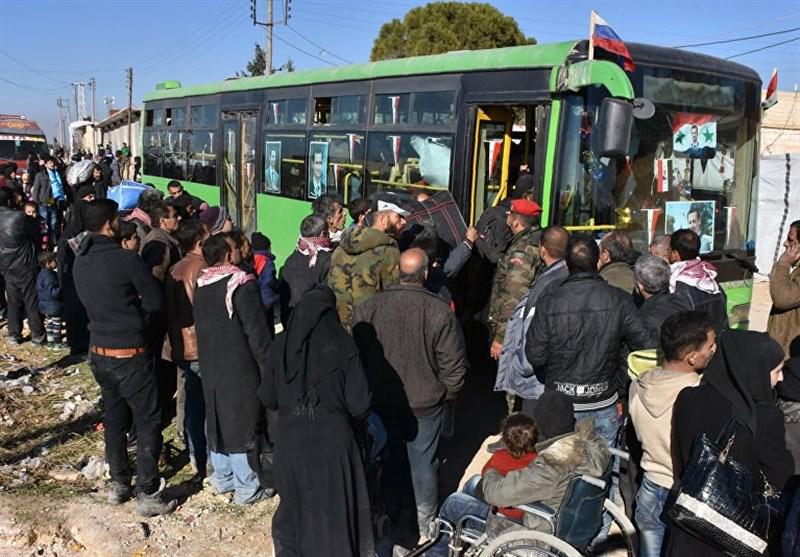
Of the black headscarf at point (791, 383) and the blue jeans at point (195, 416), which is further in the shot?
the blue jeans at point (195, 416)

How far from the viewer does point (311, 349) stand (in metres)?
3.64

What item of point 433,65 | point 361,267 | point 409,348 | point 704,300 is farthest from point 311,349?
point 433,65

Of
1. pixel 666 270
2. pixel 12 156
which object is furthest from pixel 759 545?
pixel 12 156

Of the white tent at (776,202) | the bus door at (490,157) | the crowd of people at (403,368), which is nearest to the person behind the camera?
the crowd of people at (403,368)

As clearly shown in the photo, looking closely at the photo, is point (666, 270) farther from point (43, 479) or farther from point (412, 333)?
point (43, 479)

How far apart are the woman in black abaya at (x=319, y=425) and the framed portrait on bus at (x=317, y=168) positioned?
5963 millimetres

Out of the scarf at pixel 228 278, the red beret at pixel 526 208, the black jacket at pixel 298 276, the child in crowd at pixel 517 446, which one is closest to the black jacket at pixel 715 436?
the child in crowd at pixel 517 446

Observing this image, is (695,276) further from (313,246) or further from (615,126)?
(313,246)

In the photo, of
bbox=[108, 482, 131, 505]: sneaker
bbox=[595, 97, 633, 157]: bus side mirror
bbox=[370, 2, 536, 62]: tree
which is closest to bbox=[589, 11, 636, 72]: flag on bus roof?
bbox=[595, 97, 633, 157]: bus side mirror

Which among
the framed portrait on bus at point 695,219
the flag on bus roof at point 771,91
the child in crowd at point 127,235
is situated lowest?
the child in crowd at point 127,235

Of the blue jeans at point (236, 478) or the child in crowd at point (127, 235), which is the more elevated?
the child in crowd at point (127, 235)

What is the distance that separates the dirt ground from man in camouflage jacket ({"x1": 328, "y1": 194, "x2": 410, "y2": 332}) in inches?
62.0

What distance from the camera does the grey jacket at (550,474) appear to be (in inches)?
150

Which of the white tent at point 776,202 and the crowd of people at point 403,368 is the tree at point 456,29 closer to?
the white tent at point 776,202
